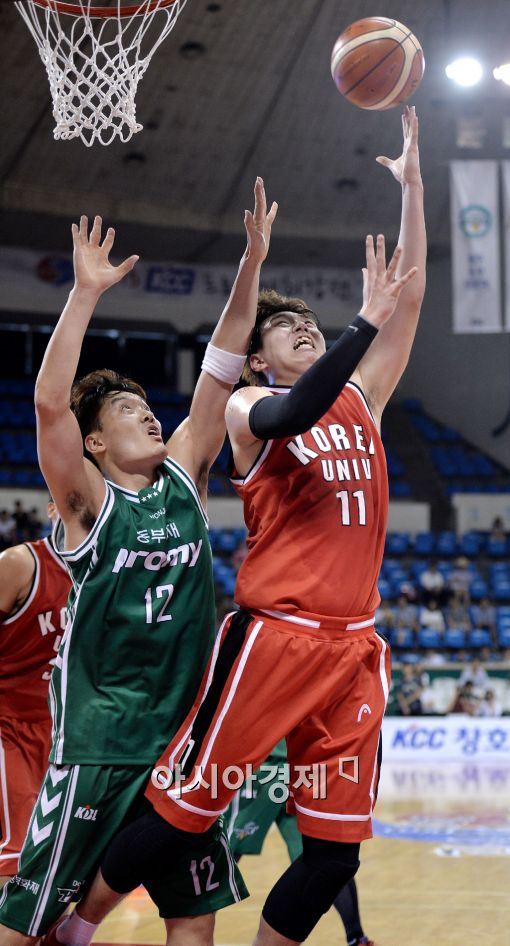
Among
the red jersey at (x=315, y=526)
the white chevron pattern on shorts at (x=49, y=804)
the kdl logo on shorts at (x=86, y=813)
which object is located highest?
the red jersey at (x=315, y=526)

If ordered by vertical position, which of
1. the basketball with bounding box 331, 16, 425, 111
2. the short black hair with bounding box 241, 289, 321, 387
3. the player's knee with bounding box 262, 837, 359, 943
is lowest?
the player's knee with bounding box 262, 837, 359, 943

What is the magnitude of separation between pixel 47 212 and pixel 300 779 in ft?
56.4

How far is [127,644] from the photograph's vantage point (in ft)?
10.1

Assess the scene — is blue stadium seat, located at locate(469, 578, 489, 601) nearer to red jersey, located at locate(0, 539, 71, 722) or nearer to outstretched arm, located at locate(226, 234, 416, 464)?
red jersey, located at locate(0, 539, 71, 722)

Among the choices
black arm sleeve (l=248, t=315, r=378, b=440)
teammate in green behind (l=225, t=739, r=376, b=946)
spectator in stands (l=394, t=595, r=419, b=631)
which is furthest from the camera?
spectator in stands (l=394, t=595, r=419, b=631)

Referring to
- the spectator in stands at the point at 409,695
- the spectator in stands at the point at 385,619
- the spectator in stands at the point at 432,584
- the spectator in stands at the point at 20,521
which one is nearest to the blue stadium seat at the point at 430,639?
the spectator in stands at the point at 385,619

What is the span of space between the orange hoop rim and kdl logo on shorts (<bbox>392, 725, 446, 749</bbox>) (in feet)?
30.5

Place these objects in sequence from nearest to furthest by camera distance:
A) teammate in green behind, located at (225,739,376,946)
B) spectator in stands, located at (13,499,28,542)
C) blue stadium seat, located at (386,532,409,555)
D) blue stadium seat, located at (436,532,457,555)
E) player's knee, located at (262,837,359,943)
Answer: player's knee, located at (262,837,359,943), teammate in green behind, located at (225,739,376,946), spectator in stands, located at (13,499,28,542), blue stadium seat, located at (386,532,409,555), blue stadium seat, located at (436,532,457,555)

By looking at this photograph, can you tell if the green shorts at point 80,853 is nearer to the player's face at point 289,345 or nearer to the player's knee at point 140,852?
the player's knee at point 140,852

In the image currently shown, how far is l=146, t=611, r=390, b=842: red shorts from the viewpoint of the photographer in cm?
291

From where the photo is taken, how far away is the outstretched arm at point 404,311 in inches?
138

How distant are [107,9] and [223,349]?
9.93ft

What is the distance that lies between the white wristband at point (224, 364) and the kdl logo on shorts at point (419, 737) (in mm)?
9990

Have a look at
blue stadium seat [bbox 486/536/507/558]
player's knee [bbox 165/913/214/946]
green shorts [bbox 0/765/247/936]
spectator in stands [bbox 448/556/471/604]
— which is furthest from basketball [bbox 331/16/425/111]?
blue stadium seat [bbox 486/536/507/558]
